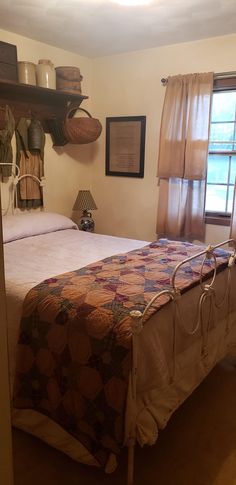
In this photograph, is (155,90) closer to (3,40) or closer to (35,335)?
(3,40)

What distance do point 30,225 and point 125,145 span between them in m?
1.44

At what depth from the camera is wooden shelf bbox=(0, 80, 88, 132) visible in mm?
3104

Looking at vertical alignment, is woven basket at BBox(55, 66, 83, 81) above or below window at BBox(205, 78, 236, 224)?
above

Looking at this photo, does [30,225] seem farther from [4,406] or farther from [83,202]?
[4,406]

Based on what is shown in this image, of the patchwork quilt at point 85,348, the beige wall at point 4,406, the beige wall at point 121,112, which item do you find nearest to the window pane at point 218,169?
the beige wall at point 121,112

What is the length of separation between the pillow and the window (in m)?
1.34

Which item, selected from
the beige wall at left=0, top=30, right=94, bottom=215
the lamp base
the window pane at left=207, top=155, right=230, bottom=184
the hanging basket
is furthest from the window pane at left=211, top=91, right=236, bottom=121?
the lamp base

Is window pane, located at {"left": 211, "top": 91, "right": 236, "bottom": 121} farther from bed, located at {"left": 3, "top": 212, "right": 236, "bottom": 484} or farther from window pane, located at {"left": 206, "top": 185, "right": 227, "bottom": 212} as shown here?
bed, located at {"left": 3, "top": 212, "right": 236, "bottom": 484}

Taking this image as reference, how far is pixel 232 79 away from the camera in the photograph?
3.17 metres

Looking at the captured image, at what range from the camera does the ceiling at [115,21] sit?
2578 mm

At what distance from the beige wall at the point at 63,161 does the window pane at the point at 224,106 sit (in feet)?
4.51

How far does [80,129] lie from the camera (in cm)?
354

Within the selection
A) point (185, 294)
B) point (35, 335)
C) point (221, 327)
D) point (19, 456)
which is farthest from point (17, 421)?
point (221, 327)

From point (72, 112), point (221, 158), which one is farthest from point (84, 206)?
point (221, 158)
